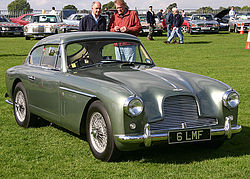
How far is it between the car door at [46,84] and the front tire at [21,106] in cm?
22

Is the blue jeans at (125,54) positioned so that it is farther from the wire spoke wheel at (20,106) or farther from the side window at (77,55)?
the wire spoke wheel at (20,106)

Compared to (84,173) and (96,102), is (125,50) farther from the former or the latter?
(84,173)

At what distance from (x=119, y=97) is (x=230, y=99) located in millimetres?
1390

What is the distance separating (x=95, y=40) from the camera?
21.0 ft

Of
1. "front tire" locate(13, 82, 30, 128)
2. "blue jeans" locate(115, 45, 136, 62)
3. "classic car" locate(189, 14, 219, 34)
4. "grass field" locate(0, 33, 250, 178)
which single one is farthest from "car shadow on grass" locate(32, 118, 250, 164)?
"classic car" locate(189, 14, 219, 34)

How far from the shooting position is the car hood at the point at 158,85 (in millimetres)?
4945

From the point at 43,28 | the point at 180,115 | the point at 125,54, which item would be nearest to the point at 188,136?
the point at 180,115

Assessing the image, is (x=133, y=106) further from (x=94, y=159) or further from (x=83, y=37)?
(x=83, y=37)

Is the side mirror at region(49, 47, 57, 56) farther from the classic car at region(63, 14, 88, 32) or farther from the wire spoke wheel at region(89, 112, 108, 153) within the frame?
the classic car at region(63, 14, 88, 32)

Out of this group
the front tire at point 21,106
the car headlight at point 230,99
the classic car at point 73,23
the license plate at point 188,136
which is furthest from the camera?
the classic car at point 73,23

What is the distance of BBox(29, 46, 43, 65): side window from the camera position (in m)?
6.98

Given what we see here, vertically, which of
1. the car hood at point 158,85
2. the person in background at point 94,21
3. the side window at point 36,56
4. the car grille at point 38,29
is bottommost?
the car grille at point 38,29

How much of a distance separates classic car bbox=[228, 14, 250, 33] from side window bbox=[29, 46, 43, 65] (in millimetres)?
28549

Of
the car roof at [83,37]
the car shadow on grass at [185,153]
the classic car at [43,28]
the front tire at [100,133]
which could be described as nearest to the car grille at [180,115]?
the car shadow on grass at [185,153]
